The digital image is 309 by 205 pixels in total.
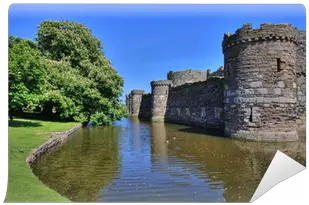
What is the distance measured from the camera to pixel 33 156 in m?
8.08

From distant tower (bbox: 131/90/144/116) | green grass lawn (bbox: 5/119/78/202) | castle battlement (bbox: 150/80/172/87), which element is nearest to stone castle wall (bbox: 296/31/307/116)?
green grass lawn (bbox: 5/119/78/202)

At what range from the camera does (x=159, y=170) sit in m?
7.70

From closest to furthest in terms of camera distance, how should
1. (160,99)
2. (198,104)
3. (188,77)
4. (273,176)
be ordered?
(273,176), (198,104), (160,99), (188,77)

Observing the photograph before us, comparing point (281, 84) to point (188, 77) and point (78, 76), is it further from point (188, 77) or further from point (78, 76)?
point (188, 77)

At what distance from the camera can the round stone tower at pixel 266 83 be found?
41.5 ft

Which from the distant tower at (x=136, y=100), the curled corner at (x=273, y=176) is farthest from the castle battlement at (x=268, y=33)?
the distant tower at (x=136, y=100)

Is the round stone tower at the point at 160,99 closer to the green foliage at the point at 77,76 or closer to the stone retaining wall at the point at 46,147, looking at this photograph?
the green foliage at the point at 77,76

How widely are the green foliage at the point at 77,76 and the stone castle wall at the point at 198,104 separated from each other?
5.95 metres

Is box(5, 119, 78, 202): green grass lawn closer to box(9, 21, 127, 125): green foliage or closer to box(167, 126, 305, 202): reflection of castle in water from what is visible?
box(167, 126, 305, 202): reflection of castle in water

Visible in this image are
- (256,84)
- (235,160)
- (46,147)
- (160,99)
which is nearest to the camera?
(235,160)

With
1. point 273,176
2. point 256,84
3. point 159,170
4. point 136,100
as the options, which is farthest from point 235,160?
point 136,100

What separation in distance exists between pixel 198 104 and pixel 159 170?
15.4m

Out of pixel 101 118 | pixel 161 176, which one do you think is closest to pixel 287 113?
pixel 161 176

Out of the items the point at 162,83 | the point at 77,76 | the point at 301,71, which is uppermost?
the point at 162,83
